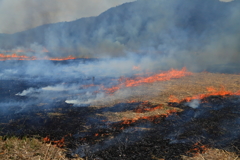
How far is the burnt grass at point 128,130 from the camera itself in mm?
6172

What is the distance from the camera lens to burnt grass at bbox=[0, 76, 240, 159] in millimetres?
6172

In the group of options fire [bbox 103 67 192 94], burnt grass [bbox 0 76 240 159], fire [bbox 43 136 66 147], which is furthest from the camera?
fire [bbox 103 67 192 94]

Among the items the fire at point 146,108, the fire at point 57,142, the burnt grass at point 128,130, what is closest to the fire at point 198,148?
the burnt grass at point 128,130

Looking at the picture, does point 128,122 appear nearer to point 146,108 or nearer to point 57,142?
point 146,108

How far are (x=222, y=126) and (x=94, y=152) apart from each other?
248 inches

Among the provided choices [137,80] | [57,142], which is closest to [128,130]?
[57,142]

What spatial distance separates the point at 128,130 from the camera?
780cm

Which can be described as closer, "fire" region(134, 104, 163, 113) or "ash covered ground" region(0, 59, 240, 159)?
"ash covered ground" region(0, 59, 240, 159)

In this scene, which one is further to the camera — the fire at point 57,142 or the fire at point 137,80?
the fire at point 137,80

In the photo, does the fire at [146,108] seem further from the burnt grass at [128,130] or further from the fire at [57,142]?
the fire at [57,142]

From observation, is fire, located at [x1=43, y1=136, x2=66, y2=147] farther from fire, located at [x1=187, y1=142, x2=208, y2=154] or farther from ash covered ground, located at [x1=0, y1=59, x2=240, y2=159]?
fire, located at [x1=187, y1=142, x2=208, y2=154]

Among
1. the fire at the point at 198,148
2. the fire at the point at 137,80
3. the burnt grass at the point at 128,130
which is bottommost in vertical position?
the fire at the point at 198,148

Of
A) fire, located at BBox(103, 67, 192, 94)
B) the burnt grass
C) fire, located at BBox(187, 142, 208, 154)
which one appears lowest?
fire, located at BBox(187, 142, 208, 154)

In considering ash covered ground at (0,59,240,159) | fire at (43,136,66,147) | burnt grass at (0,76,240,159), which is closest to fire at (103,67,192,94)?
ash covered ground at (0,59,240,159)
